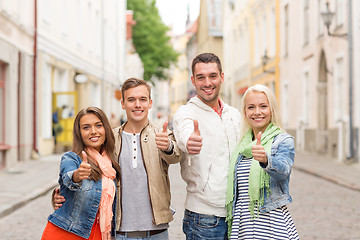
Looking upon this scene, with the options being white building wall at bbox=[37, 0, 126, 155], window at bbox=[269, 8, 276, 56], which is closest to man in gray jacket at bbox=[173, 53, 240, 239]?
white building wall at bbox=[37, 0, 126, 155]

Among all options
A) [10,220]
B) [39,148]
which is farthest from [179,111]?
[39,148]

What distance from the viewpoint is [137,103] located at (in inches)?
144

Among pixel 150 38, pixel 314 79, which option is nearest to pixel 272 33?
pixel 314 79

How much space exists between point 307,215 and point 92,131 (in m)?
5.58

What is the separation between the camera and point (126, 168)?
361cm

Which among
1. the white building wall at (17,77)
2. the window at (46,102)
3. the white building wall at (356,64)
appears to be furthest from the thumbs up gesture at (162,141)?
the window at (46,102)

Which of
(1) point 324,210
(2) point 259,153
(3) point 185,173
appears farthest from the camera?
(1) point 324,210

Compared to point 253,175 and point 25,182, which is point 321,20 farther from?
point 253,175

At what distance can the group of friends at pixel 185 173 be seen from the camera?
3498mm

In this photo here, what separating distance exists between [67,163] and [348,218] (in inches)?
226

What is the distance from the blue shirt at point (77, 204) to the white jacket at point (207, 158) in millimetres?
550

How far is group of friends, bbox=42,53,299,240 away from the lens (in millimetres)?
3498

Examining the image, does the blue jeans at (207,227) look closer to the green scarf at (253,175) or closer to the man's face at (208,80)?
the green scarf at (253,175)

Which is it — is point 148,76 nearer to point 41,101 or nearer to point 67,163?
point 41,101
